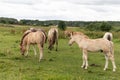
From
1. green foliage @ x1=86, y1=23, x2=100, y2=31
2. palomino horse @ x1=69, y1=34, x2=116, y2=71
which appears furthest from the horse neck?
green foliage @ x1=86, y1=23, x2=100, y2=31

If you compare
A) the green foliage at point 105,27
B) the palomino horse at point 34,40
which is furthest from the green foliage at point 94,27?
the palomino horse at point 34,40

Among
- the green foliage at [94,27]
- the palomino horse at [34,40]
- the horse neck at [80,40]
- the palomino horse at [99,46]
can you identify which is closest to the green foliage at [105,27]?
the green foliage at [94,27]

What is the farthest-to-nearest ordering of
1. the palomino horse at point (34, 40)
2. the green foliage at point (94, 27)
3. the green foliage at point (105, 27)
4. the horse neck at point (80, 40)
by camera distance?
1. the green foliage at point (94, 27)
2. the green foliage at point (105, 27)
3. the palomino horse at point (34, 40)
4. the horse neck at point (80, 40)

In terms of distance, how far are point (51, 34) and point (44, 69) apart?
8.83 metres

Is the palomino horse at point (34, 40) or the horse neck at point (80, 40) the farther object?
the palomino horse at point (34, 40)

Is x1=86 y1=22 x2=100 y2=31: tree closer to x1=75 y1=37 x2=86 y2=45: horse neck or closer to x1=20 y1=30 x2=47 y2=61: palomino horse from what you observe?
x1=20 y1=30 x2=47 y2=61: palomino horse

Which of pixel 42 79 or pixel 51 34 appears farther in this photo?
pixel 51 34

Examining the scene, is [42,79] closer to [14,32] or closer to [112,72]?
[112,72]

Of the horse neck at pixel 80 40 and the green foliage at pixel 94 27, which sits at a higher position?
the horse neck at pixel 80 40

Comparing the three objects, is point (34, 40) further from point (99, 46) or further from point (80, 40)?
point (99, 46)

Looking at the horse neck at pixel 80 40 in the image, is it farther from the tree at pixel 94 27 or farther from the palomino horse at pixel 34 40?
the tree at pixel 94 27

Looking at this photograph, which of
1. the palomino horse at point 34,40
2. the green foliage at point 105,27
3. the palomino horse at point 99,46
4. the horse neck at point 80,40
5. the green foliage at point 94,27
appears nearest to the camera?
the palomino horse at point 99,46

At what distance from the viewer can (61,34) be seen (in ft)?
105

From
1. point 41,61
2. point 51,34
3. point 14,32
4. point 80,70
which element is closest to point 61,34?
point 14,32
